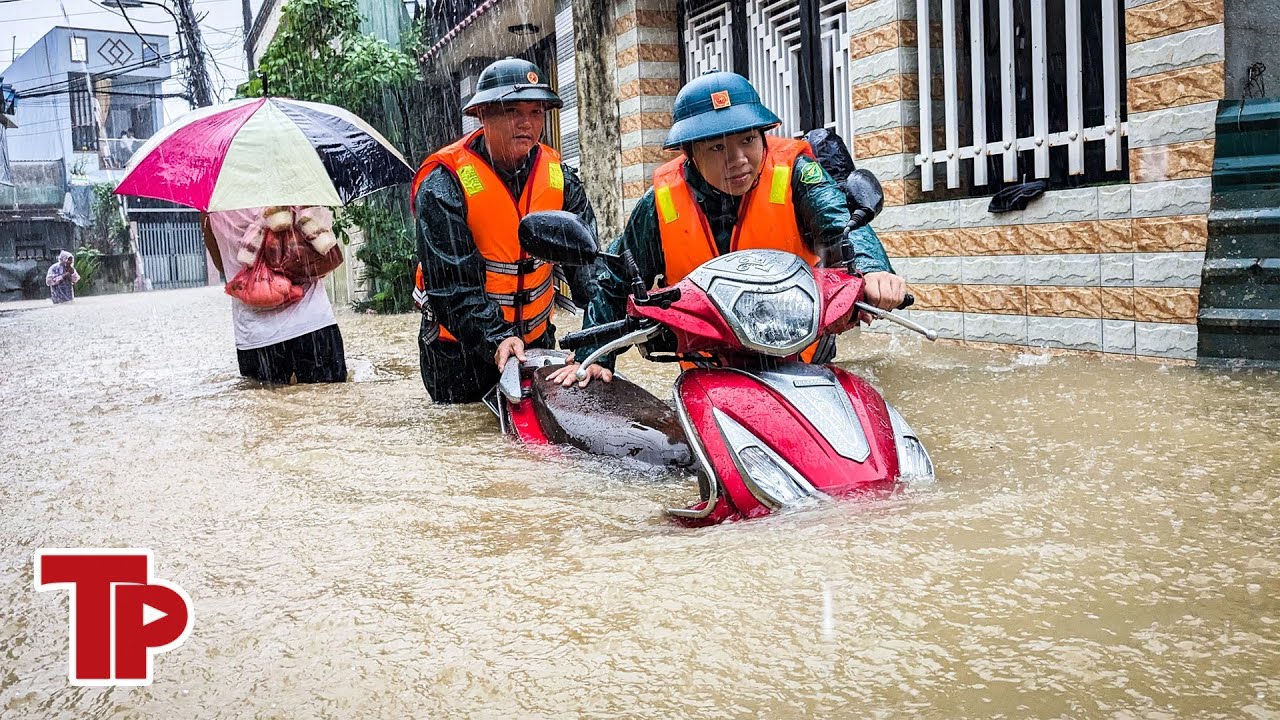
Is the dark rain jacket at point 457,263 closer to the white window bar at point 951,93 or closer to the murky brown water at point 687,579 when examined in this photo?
the murky brown water at point 687,579

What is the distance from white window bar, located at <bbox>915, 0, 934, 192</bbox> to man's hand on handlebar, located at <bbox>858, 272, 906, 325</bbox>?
462 centimetres

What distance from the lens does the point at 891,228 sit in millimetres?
7809

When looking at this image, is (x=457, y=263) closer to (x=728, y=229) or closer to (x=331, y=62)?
(x=728, y=229)

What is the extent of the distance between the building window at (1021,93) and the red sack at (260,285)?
4.56 m

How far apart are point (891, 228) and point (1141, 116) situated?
219 centimetres

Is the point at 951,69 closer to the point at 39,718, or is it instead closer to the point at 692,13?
the point at 692,13

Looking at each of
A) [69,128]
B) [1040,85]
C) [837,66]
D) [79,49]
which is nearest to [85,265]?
[69,128]

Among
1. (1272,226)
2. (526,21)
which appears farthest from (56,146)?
(1272,226)

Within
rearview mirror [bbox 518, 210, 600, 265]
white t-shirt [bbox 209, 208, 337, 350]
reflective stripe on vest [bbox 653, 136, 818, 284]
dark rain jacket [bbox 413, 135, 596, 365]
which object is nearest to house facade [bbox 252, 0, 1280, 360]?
reflective stripe on vest [bbox 653, 136, 818, 284]

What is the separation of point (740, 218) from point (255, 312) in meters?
4.62

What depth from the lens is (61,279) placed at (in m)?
27.9

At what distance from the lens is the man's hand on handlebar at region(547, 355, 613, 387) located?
412cm

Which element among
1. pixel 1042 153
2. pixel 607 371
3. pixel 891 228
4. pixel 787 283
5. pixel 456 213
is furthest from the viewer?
pixel 891 228

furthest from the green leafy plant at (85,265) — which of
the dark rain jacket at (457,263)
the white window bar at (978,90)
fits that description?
the white window bar at (978,90)
